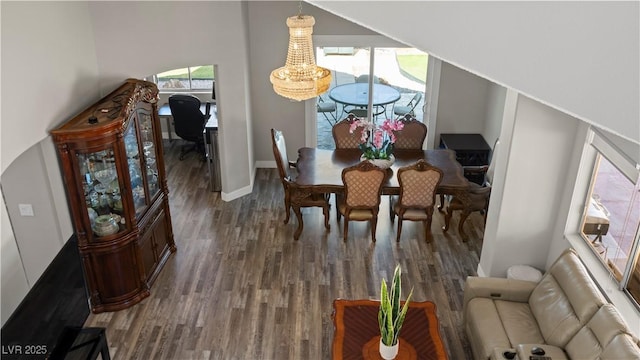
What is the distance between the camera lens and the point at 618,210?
14.3ft

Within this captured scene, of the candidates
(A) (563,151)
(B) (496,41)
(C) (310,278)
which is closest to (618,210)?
(A) (563,151)

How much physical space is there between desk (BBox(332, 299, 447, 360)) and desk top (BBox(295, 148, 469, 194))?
6.06ft

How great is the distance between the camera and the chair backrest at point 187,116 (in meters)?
8.09

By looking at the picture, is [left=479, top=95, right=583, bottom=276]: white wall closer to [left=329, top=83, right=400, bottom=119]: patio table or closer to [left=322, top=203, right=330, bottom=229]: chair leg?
[left=322, top=203, right=330, bottom=229]: chair leg

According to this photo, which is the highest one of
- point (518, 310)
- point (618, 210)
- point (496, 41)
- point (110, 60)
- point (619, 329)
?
point (496, 41)

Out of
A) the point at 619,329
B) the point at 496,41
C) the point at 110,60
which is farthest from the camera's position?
Result: the point at 110,60

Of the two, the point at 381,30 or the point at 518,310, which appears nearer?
the point at 381,30

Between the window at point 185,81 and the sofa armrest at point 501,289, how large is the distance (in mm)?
6036

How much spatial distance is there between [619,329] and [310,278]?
10.1 feet

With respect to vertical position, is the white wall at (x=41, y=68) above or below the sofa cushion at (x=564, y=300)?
above

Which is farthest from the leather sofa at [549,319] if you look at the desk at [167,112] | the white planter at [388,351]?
the desk at [167,112]

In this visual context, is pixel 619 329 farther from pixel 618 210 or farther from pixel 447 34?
pixel 447 34

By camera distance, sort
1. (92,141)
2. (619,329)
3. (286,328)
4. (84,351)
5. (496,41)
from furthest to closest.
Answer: (286,328), (92,141), (84,351), (619,329), (496,41)

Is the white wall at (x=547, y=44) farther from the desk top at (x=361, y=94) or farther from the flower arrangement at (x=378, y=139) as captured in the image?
the desk top at (x=361, y=94)
